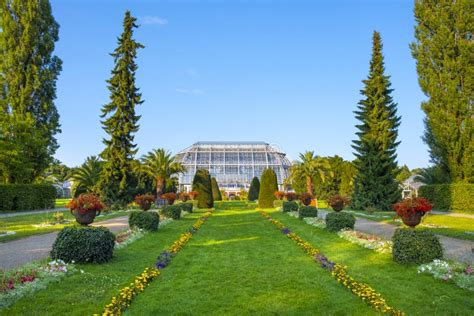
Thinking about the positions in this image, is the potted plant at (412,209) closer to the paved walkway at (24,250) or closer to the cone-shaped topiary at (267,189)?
the paved walkway at (24,250)

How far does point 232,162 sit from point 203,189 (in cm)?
3851

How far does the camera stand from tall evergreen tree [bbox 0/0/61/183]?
116 feet

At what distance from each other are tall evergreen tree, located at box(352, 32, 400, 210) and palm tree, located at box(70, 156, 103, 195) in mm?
23777

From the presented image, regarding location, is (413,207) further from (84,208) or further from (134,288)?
(84,208)

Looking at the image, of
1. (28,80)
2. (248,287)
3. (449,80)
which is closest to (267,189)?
(449,80)

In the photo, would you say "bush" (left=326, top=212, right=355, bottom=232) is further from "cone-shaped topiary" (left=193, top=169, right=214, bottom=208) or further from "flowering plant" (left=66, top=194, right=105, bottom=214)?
"cone-shaped topiary" (left=193, top=169, right=214, bottom=208)

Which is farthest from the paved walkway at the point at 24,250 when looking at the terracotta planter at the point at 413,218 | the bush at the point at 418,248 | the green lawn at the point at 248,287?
the terracotta planter at the point at 413,218

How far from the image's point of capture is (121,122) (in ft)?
118

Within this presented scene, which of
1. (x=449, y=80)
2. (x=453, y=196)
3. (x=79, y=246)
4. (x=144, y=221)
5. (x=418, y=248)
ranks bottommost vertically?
(x=418, y=248)

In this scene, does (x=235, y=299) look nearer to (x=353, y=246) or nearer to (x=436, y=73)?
(x=353, y=246)

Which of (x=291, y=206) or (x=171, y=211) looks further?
(x=291, y=206)

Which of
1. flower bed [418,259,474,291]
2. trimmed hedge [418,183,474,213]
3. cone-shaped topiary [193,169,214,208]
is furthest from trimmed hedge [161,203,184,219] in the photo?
trimmed hedge [418,183,474,213]

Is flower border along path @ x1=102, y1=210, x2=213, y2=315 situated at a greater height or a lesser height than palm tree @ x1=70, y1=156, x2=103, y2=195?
lesser

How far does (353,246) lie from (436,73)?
25.9 meters
